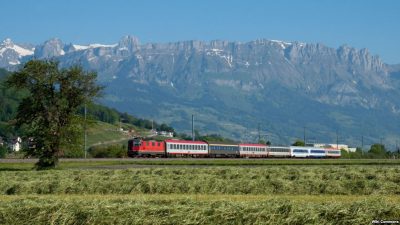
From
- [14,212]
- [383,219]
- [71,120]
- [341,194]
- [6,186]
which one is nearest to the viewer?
[383,219]

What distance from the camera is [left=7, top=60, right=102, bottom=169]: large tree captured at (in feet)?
183

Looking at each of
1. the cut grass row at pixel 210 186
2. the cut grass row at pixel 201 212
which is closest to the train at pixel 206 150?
the cut grass row at pixel 210 186

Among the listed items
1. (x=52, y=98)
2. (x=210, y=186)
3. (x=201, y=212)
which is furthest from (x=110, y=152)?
(x=201, y=212)

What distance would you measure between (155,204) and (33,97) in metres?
42.7

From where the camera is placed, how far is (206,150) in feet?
394

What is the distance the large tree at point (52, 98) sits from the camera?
55.9m

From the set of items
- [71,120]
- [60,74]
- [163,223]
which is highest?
[60,74]

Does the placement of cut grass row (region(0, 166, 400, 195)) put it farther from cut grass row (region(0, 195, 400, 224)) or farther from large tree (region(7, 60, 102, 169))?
large tree (region(7, 60, 102, 169))

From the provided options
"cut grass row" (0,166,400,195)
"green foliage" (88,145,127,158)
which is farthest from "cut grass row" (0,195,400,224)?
"green foliage" (88,145,127,158)

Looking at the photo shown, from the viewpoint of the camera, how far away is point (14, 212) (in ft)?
53.2

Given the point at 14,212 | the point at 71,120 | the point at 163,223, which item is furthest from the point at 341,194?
the point at 71,120

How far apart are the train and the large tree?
52084mm

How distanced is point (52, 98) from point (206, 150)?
65113 mm

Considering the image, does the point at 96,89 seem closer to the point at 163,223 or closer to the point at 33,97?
the point at 33,97
